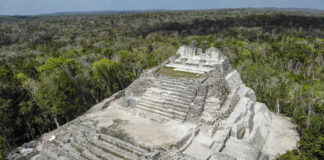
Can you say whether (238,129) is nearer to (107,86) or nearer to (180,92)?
(180,92)

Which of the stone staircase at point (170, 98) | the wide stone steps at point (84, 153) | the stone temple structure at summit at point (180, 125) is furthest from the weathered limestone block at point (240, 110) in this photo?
the wide stone steps at point (84, 153)

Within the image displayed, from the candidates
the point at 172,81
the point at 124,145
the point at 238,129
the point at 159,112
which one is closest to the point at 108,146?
the point at 124,145

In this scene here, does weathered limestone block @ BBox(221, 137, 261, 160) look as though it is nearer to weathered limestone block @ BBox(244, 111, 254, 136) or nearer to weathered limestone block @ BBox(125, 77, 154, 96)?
weathered limestone block @ BBox(244, 111, 254, 136)

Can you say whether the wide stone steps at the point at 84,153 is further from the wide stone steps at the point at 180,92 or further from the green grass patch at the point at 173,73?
the green grass patch at the point at 173,73

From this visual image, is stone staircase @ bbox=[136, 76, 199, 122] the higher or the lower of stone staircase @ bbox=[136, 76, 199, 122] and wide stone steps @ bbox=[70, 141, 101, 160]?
→ the higher

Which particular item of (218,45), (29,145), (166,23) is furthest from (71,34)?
(29,145)

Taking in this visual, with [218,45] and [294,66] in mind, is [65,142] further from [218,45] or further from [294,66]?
[294,66]

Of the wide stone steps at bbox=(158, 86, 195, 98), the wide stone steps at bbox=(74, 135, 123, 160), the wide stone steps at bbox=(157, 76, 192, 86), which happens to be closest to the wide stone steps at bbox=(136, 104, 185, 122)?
the wide stone steps at bbox=(158, 86, 195, 98)
